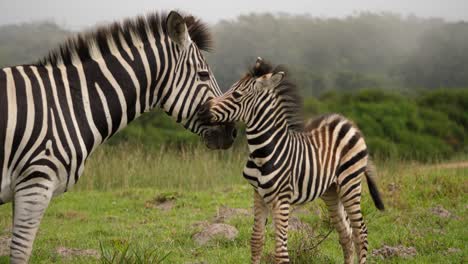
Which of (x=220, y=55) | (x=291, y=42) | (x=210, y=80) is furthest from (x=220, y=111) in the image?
(x=291, y=42)

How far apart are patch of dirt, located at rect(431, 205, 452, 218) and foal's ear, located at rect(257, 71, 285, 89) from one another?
4245 mm

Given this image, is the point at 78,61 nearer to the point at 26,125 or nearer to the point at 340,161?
the point at 26,125

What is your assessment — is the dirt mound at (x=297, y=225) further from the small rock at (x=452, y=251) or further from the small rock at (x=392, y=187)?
the small rock at (x=392, y=187)

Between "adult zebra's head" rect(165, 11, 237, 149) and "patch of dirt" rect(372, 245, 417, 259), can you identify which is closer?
"adult zebra's head" rect(165, 11, 237, 149)

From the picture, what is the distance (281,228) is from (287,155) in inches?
27.1

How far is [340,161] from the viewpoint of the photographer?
588 centimetres

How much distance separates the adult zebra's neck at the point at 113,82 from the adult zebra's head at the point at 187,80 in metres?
0.05

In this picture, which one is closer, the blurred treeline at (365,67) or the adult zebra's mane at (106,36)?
the adult zebra's mane at (106,36)

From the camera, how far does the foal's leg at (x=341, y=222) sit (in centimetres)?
601

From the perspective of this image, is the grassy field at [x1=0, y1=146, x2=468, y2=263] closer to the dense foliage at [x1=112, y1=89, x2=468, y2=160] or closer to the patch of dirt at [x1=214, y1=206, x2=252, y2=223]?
the patch of dirt at [x1=214, y1=206, x2=252, y2=223]

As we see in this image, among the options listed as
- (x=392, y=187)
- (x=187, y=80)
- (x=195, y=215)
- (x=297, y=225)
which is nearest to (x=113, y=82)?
(x=187, y=80)

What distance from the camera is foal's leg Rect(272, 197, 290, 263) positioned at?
17.3 feet

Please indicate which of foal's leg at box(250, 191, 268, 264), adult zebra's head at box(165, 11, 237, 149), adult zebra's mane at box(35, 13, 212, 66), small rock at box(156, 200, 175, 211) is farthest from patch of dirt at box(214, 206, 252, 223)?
adult zebra's mane at box(35, 13, 212, 66)

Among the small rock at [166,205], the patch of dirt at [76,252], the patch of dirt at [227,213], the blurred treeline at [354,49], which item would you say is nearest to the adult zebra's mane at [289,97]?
the patch of dirt at [76,252]
